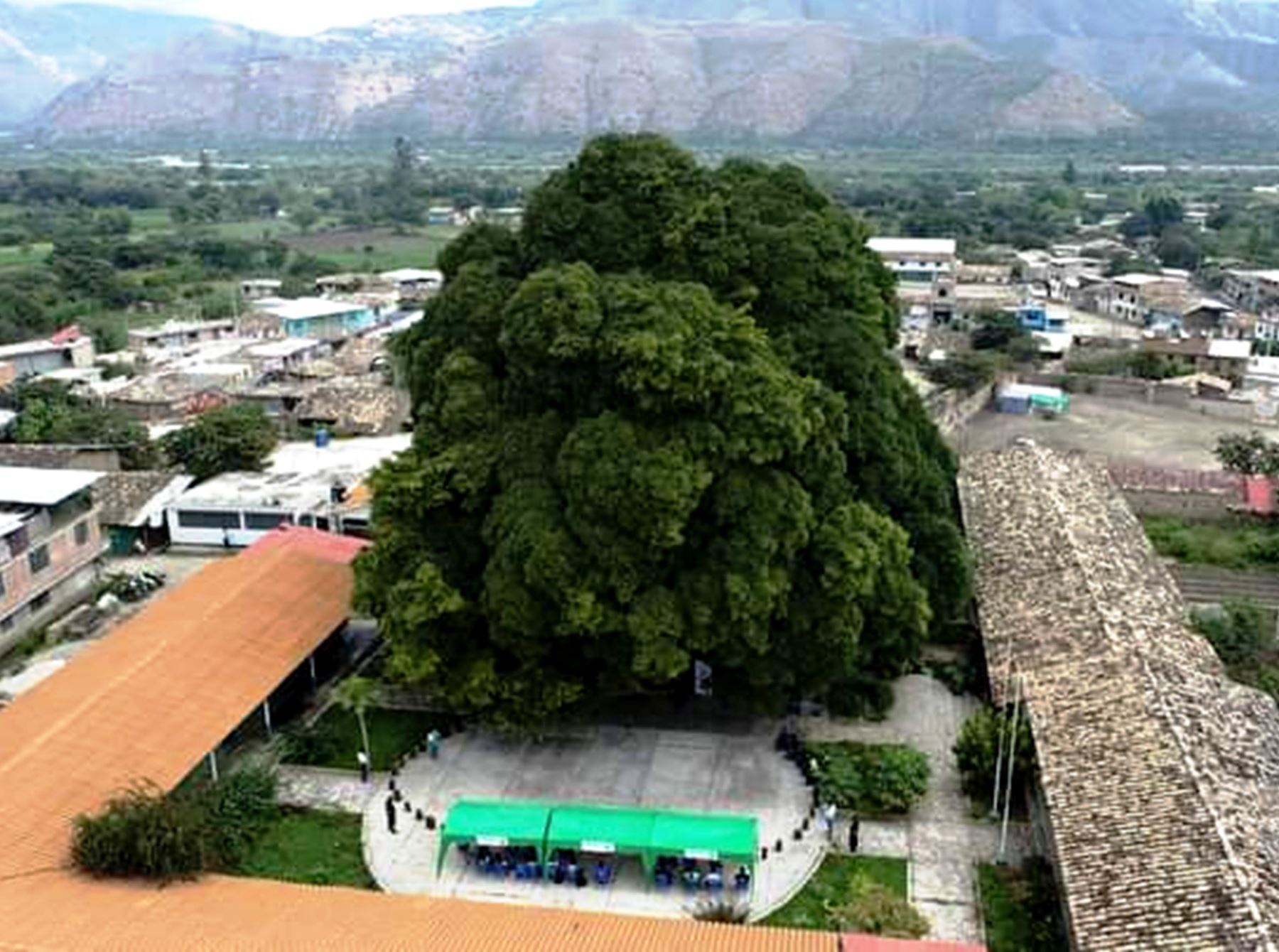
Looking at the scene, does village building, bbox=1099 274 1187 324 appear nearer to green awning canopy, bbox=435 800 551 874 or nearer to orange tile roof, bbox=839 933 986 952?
green awning canopy, bbox=435 800 551 874

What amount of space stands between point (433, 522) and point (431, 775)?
4.39 meters

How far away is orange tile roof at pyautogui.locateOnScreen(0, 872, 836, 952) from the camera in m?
14.6

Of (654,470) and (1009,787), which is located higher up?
(654,470)

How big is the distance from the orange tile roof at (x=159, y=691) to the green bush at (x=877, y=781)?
9834 mm

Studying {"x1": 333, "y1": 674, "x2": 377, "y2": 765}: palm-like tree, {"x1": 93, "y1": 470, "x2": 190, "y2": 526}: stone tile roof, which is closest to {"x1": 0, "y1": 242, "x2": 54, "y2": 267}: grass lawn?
{"x1": 93, "y1": 470, "x2": 190, "y2": 526}: stone tile roof

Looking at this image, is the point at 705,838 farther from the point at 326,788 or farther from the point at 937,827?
the point at 326,788

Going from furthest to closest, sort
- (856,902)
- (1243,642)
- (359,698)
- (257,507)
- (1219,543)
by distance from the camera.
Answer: (257,507) < (1219,543) < (1243,642) < (359,698) < (856,902)

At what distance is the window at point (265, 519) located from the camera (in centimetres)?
3178

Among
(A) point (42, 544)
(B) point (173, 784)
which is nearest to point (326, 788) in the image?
(B) point (173, 784)

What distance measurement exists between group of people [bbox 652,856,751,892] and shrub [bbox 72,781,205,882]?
6.53m

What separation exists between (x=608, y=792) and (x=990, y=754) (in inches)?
250

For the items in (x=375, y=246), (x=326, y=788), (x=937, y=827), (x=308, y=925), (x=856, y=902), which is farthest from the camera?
(x=375, y=246)

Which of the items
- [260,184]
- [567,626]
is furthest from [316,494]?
[260,184]

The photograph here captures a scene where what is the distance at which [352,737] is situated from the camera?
73.3 ft
